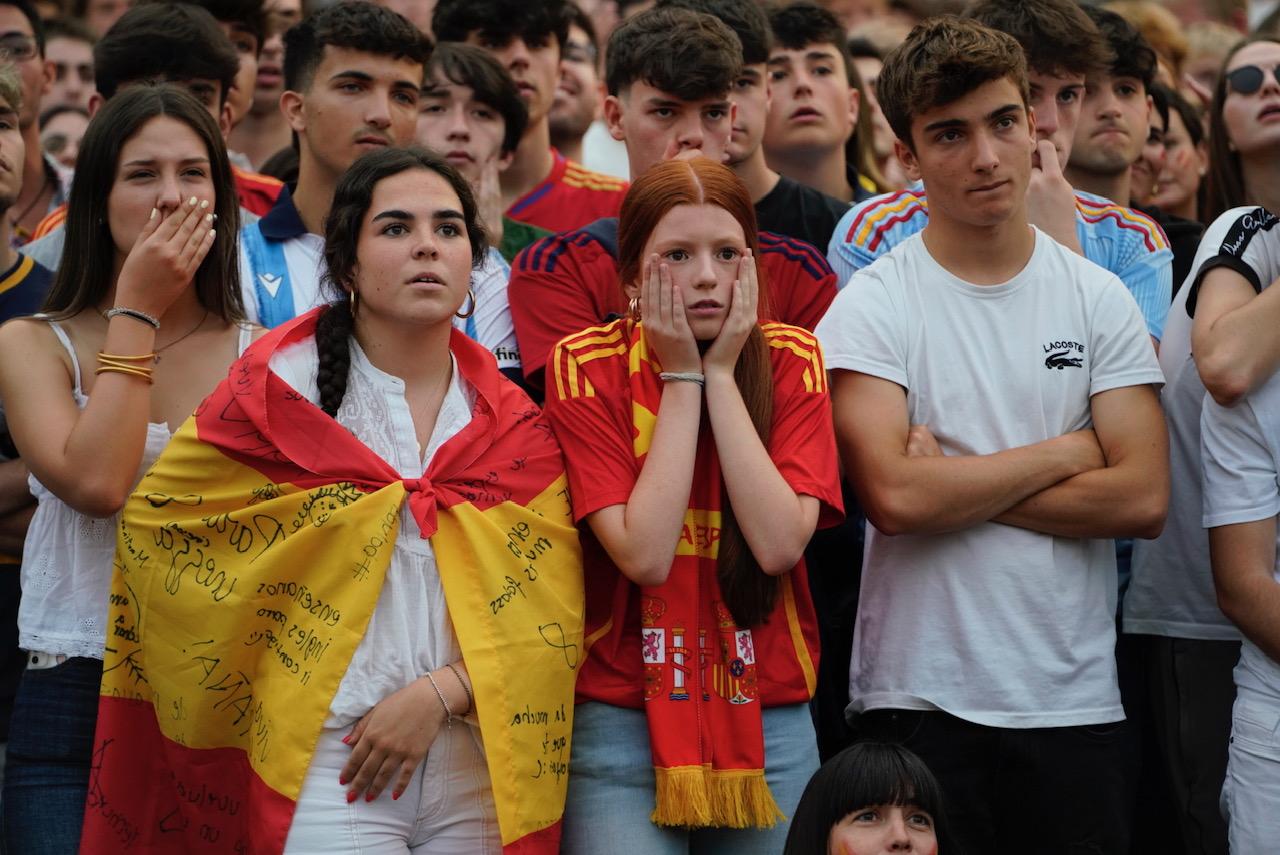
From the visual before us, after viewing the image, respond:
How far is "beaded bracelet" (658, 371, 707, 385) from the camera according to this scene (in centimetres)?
428

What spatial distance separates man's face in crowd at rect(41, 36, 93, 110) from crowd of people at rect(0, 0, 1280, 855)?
9.87 ft

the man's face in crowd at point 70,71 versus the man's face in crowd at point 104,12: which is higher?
the man's face in crowd at point 104,12

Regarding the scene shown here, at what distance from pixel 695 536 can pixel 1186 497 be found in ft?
5.32

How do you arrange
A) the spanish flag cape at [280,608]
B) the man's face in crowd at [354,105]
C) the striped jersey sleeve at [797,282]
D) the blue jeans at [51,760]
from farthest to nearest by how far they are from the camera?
the man's face in crowd at [354,105], the striped jersey sleeve at [797,282], the blue jeans at [51,760], the spanish flag cape at [280,608]

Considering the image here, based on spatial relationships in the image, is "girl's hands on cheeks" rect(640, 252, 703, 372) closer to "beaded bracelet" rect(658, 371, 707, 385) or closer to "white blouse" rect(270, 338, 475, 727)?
"beaded bracelet" rect(658, 371, 707, 385)

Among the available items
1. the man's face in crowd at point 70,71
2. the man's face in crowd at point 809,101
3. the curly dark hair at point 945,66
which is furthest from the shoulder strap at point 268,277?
the man's face in crowd at point 70,71

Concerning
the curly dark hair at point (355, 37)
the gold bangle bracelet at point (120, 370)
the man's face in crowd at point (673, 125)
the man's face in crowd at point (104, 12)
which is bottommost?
the gold bangle bracelet at point (120, 370)

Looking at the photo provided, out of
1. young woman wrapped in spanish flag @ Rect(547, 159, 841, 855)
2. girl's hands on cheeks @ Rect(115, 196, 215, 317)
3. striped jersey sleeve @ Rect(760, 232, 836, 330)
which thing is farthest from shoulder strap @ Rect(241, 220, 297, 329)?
striped jersey sleeve @ Rect(760, 232, 836, 330)

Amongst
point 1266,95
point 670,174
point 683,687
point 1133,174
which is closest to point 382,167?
point 670,174

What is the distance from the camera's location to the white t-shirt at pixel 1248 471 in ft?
14.9

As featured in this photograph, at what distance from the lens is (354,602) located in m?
4.04

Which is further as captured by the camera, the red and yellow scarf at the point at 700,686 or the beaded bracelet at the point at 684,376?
the beaded bracelet at the point at 684,376

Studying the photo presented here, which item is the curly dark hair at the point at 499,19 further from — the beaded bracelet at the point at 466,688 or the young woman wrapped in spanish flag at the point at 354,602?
the beaded bracelet at the point at 466,688

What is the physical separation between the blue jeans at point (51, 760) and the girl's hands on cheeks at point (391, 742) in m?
0.87
